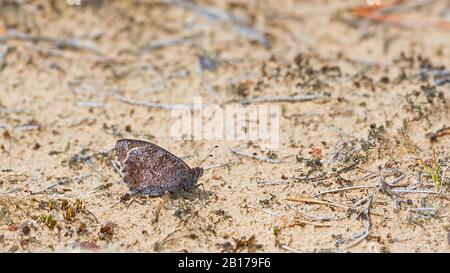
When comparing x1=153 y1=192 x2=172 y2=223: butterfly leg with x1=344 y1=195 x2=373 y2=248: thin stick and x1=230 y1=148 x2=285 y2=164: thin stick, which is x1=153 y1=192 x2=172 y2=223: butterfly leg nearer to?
x1=230 y1=148 x2=285 y2=164: thin stick

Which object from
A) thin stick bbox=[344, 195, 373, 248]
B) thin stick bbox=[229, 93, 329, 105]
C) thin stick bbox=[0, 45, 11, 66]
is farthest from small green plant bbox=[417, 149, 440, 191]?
thin stick bbox=[0, 45, 11, 66]

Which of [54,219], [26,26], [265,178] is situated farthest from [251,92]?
[26,26]

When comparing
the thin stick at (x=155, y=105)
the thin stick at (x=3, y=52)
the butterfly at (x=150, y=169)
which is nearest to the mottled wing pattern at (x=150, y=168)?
the butterfly at (x=150, y=169)

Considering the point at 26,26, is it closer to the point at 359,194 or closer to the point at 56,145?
the point at 56,145

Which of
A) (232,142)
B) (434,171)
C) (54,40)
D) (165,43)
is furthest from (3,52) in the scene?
(434,171)

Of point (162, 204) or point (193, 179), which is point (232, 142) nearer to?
point (193, 179)

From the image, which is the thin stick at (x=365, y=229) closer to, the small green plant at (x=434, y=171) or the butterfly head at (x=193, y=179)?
the small green plant at (x=434, y=171)
